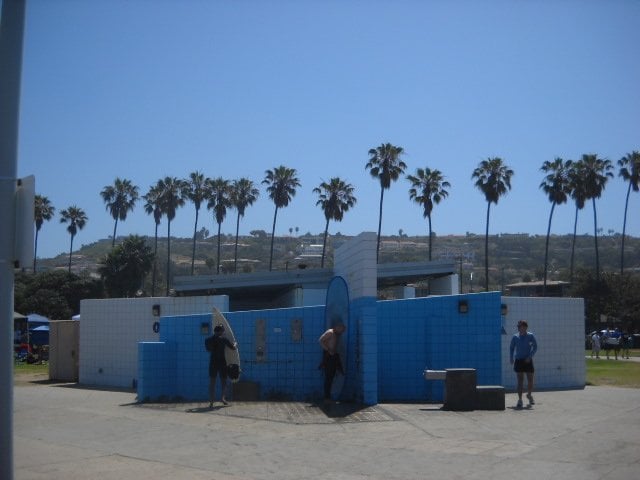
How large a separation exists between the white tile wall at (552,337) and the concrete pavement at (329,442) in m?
3.91

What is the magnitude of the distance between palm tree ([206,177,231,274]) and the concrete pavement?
59.4m

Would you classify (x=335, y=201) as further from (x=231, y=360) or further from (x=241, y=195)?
(x=231, y=360)

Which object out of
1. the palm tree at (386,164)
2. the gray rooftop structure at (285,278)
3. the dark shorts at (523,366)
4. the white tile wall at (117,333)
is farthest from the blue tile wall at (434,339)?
the palm tree at (386,164)

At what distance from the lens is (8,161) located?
629 cm

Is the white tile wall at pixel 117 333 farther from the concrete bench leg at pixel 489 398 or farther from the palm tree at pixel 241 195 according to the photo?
the palm tree at pixel 241 195

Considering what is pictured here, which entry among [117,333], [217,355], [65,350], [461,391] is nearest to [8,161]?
[217,355]

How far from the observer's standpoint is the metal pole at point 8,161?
608 cm

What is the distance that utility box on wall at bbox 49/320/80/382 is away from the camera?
24.5 meters

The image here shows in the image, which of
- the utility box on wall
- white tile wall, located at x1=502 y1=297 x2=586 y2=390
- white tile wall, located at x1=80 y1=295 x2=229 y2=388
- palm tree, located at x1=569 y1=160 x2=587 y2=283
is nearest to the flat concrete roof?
the utility box on wall

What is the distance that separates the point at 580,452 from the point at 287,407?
21.0 feet

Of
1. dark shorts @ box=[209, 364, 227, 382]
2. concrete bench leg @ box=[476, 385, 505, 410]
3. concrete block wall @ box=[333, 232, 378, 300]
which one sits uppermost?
concrete block wall @ box=[333, 232, 378, 300]

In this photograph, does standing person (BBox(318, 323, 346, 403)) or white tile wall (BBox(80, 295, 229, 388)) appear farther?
white tile wall (BBox(80, 295, 229, 388))

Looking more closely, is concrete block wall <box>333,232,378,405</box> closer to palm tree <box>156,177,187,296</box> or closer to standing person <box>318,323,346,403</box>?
standing person <box>318,323,346,403</box>

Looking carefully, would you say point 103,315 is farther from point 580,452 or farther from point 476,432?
point 580,452
